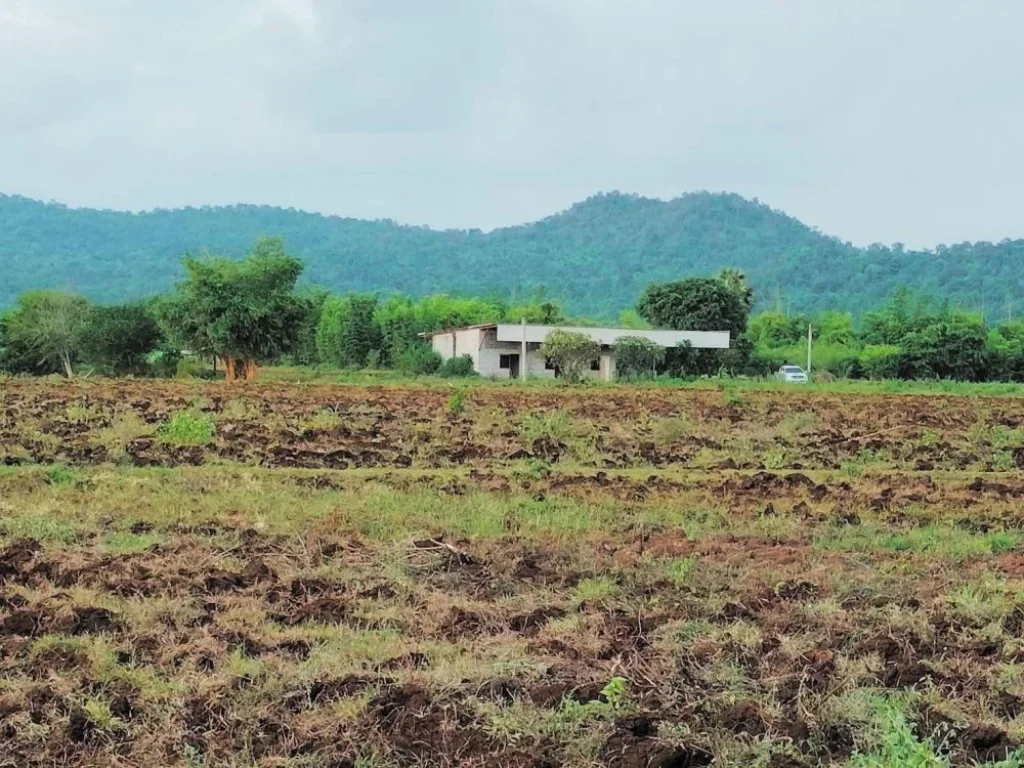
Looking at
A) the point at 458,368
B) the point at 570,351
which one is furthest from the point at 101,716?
the point at 458,368

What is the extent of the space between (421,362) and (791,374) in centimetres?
2016

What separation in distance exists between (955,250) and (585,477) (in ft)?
439

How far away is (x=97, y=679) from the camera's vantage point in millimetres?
5465

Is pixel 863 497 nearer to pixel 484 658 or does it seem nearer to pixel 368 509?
pixel 368 509

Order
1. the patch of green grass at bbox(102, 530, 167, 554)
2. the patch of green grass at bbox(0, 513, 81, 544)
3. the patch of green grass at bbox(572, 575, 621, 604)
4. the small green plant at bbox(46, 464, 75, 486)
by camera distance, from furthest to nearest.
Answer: the small green plant at bbox(46, 464, 75, 486), the patch of green grass at bbox(0, 513, 81, 544), the patch of green grass at bbox(102, 530, 167, 554), the patch of green grass at bbox(572, 575, 621, 604)

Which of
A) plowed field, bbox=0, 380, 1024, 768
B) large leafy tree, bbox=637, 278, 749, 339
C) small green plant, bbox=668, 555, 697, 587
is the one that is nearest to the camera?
plowed field, bbox=0, 380, 1024, 768

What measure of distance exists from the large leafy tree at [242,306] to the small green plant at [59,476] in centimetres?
3575

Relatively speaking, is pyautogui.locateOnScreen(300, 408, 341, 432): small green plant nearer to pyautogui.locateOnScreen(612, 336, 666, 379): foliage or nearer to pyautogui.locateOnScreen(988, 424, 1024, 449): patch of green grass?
pyautogui.locateOnScreen(988, 424, 1024, 449): patch of green grass

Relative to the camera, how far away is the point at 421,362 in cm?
5634

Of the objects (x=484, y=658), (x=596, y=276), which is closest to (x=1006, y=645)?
(x=484, y=658)

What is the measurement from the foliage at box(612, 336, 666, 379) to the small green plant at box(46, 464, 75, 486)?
131ft

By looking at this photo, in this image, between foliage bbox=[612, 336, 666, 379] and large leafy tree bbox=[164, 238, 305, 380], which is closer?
large leafy tree bbox=[164, 238, 305, 380]

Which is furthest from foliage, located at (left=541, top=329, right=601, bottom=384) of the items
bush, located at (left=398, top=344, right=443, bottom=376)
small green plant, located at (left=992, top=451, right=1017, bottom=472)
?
small green plant, located at (left=992, top=451, right=1017, bottom=472)

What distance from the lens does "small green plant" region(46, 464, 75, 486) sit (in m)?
12.4
